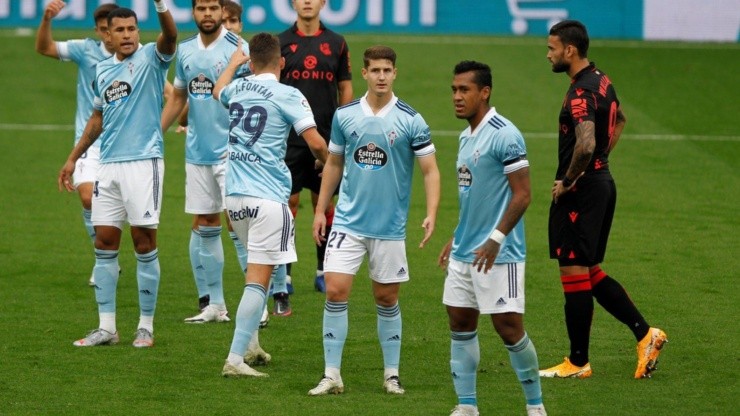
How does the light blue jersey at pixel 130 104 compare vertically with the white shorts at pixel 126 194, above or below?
above

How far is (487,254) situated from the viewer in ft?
25.4

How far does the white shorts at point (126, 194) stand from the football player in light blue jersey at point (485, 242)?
116 inches

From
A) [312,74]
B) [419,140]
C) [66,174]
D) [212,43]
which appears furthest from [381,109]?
[312,74]

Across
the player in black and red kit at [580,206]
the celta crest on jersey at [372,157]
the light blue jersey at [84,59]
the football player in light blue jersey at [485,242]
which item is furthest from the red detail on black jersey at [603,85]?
the light blue jersey at [84,59]

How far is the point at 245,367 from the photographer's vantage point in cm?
911

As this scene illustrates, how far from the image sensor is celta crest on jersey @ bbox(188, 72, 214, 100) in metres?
10.8

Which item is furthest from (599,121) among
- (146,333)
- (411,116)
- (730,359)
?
(146,333)

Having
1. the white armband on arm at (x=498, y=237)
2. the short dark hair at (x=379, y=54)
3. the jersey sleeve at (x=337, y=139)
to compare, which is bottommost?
the white armband on arm at (x=498, y=237)

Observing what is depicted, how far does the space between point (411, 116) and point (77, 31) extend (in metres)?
20.8

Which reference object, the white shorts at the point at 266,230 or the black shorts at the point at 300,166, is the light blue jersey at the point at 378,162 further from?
the black shorts at the point at 300,166

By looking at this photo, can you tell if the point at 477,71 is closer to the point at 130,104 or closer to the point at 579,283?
the point at 579,283

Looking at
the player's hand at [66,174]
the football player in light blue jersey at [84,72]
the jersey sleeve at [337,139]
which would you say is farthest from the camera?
the football player in light blue jersey at [84,72]

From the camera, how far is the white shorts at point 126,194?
998 centimetres

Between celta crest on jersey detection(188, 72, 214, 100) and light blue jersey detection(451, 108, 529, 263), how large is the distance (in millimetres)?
3442
